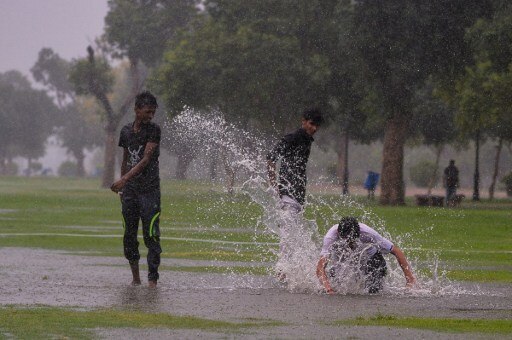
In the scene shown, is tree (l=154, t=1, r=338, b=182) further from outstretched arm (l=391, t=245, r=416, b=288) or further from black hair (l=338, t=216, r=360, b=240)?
black hair (l=338, t=216, r=360, b=240)

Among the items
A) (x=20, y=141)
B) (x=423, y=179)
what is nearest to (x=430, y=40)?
(x=423, y=179)

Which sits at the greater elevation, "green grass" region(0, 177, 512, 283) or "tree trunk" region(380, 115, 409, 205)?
"tree trunk" region(380, 115, 409, 205)

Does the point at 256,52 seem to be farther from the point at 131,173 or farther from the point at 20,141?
the point at 20,141

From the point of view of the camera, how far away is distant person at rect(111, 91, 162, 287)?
47.2 feet

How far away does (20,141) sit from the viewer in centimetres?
14988

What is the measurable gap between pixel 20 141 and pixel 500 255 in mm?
131484

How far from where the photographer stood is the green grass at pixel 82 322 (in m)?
10.1

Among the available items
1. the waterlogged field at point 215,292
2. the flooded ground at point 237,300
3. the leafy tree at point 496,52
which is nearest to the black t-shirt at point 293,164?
the waterlogged field at point 215,292

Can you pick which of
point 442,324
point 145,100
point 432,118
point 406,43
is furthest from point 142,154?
point 432,118

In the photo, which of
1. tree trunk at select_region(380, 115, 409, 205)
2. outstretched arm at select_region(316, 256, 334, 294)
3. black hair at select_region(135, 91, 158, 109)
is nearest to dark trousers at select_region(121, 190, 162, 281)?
black hair at select_region(135, 91, 158, 109)

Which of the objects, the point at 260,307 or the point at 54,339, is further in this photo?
the point at 260,307

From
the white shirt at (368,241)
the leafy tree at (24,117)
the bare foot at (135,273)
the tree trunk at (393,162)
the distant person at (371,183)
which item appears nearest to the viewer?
the white shirt at (368,241)

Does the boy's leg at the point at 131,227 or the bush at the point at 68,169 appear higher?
the boy's leg at the point at 131,227

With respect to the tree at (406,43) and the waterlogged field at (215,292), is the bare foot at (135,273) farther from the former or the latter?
the tree at (406,43)
